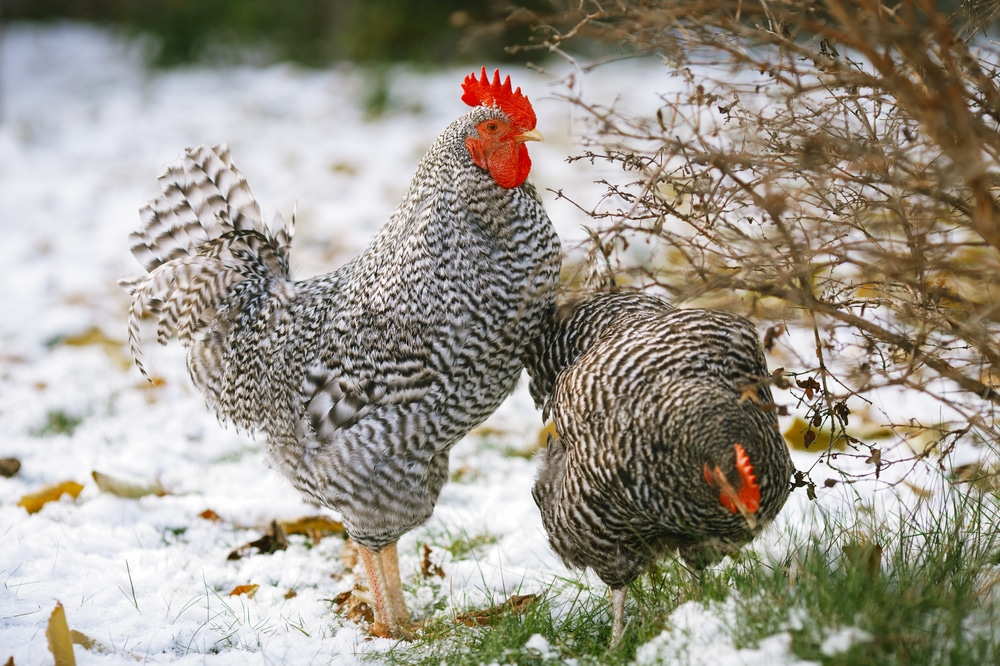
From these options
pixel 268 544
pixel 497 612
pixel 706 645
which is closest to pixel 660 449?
pixel 706 645

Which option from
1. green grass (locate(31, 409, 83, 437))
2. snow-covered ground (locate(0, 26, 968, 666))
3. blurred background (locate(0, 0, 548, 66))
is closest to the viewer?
snow-covered ground (locate(0, 26, 968, 666))

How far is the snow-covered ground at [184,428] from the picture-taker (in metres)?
3.83

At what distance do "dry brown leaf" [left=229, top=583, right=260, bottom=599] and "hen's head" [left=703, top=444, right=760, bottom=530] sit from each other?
2.31 meters

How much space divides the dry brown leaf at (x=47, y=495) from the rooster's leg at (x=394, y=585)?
6.09ft

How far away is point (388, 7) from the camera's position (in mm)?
13852

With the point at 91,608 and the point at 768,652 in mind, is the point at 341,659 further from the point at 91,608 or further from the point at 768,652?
the point at 768,652

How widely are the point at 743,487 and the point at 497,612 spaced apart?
1335mm

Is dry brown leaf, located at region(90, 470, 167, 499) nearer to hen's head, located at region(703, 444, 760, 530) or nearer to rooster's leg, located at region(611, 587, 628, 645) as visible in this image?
rooster's leg, located at region(611, 587, 628, 645)

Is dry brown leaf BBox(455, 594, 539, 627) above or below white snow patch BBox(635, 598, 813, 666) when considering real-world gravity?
above

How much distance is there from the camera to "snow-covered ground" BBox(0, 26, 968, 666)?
3828mm

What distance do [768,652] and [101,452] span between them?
439 centimetres

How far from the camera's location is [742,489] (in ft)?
9.94

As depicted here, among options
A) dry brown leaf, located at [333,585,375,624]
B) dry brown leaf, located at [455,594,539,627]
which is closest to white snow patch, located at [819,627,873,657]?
dry brown leaf, located at [455,594,539,627]

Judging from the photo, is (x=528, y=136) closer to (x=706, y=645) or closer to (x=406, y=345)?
(x=406, y=345)
